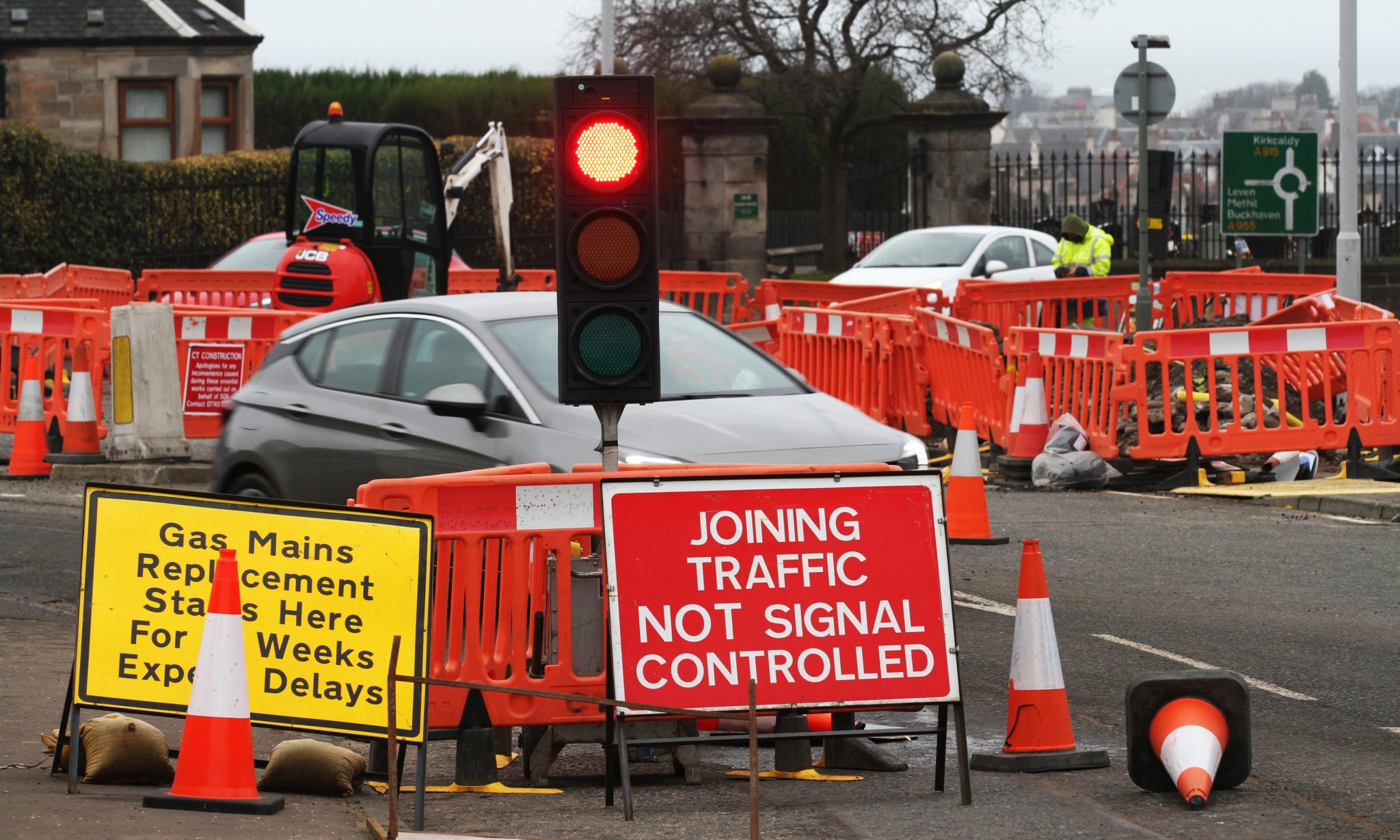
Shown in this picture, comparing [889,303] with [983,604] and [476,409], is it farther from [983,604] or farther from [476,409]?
[476,409]

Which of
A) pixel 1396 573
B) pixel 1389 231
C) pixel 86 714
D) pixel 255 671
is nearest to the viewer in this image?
pixel 255 671

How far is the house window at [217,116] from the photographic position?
41.0 m

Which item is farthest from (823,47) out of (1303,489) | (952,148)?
(1303,489)

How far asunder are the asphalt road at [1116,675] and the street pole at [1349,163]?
25.6 feet

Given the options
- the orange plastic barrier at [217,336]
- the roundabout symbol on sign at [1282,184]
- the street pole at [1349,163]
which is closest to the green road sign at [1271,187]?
the roundabout symbol on sign at [1282,184]

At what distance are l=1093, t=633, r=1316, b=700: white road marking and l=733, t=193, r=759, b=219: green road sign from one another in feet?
78.9

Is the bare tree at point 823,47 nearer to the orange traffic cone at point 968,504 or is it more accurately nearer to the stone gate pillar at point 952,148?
the stone gate pillar at point 952,148

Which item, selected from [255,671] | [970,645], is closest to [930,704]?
[255,671]

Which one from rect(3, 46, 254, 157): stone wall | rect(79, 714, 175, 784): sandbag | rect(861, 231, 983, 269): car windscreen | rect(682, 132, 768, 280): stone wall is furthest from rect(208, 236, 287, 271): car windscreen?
rect(3, 46, 254, 157): stone wall

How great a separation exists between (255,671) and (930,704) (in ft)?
6.91

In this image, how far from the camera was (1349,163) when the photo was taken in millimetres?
20906

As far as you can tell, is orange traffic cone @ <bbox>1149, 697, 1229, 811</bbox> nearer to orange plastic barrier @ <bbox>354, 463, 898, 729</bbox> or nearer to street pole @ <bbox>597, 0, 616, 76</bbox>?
orange plastic barrier @ <bbox>354, 463, 898, 729</bbox>

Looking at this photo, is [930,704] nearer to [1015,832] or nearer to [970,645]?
[1015,832]

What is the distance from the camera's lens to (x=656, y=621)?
6.30 metres
